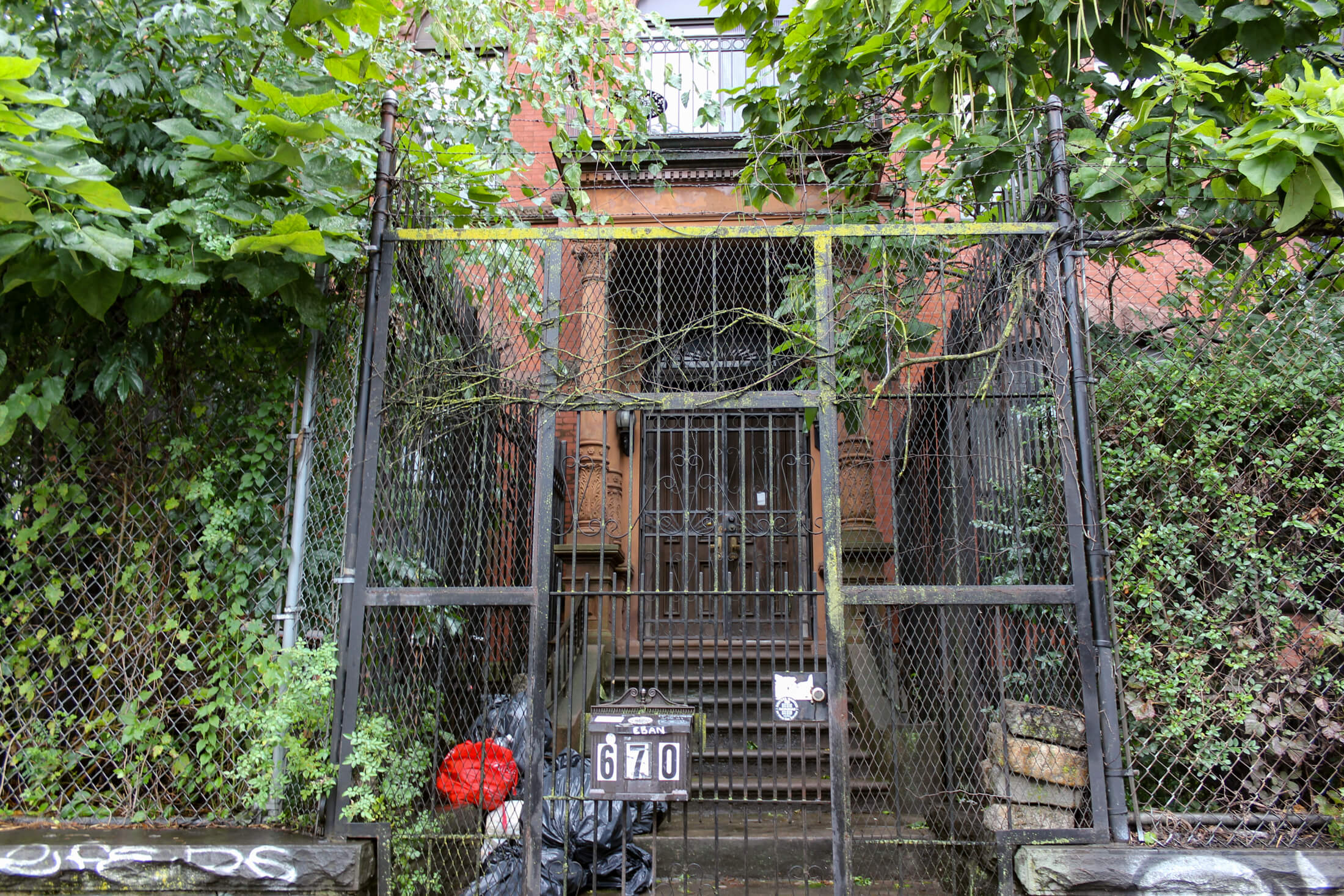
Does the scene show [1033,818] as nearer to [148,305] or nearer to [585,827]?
[585,827]

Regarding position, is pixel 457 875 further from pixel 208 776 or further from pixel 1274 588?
pixel 1274 588

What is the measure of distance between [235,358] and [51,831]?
8.02 feet

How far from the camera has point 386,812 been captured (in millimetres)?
4027

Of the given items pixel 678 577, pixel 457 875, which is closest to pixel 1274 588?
pixel 457 875

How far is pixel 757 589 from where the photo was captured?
5.15 m

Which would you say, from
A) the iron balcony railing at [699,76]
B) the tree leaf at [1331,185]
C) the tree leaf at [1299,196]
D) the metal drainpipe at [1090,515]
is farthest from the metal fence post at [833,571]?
the iron balcony railing at [699,76]

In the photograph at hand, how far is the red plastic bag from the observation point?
4.76 meters

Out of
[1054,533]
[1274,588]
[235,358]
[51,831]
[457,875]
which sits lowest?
[457,875]

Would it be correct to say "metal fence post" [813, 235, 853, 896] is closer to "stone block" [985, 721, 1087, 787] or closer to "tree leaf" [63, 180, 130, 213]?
"stone block" [985, 721, 1087, 787]

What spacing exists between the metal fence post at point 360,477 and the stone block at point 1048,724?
3192 millimetres

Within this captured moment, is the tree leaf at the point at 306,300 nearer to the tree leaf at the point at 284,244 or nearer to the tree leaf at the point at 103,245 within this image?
the tree leaf at the point at 284,244

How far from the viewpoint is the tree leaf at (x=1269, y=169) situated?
368cm

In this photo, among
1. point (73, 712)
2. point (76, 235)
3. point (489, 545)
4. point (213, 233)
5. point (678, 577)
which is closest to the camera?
point (76, 235)

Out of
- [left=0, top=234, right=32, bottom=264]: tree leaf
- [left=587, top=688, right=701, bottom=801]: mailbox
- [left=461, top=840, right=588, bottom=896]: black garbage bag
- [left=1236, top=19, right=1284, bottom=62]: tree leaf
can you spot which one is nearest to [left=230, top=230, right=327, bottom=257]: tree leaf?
[left=0, top=234, right=32, bottom=264]: tree leaf
